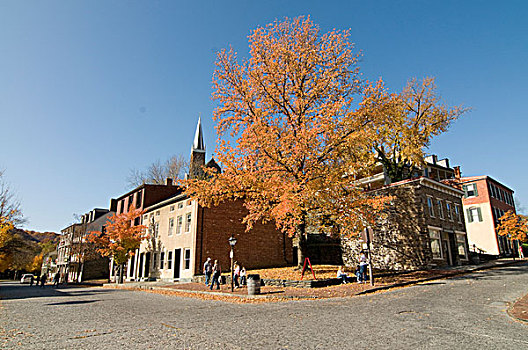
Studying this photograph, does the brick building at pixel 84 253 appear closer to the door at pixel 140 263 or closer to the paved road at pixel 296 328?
the door at pixel 140 263

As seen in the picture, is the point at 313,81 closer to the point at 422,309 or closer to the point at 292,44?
the point at 292,44

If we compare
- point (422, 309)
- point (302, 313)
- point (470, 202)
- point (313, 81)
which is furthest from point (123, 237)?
point (470, 202)

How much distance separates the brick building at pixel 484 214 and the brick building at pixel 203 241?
25.3m

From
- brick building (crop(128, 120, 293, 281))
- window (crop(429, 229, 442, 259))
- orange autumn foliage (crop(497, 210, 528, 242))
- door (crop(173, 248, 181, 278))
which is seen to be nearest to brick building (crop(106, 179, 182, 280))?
brick building (crop(128, 120, 293, 281))

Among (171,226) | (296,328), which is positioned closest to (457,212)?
(171,226)

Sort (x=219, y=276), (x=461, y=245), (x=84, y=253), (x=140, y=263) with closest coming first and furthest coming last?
(x=219, y=276), (x=461, y=245), (x=140, y=263), (x=84, y=253)

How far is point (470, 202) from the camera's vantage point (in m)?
41.7

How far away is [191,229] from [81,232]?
26.0 metres

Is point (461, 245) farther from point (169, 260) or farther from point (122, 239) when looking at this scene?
point (122, 239)

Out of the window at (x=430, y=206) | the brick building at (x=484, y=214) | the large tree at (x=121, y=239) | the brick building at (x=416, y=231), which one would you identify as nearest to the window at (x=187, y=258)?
the large tree at (x=121, y=239)

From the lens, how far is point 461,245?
29.9 metres

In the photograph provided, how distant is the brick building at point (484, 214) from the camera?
39.2m

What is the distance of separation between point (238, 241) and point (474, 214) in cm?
3215

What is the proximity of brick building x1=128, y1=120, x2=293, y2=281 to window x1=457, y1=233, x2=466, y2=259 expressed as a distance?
15.4m
